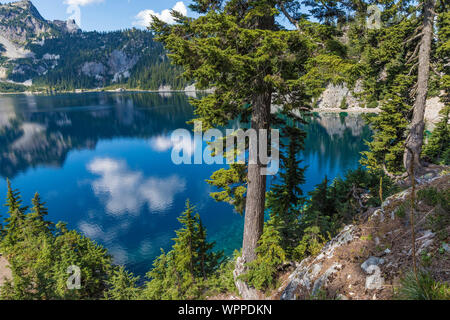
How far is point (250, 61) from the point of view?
6.02 m

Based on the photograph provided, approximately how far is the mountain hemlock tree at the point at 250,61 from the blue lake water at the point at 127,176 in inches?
542

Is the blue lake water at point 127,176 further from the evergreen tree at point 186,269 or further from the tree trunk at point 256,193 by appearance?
the tree trunk at point 256,193

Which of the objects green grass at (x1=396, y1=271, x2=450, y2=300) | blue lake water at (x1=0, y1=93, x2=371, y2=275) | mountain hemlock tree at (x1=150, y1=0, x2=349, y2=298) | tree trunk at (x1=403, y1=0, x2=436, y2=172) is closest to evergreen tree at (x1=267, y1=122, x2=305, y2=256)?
mountain hemlock tree at (x1=150, y1=0, x2=349, y2=298)

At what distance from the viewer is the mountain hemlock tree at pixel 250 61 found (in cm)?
584

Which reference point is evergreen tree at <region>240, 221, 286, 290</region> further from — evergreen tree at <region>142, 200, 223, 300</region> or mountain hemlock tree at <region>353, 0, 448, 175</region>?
mountain hemlock tree at <region>353, 0, 448, 175</region>

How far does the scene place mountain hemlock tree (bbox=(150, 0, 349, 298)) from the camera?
5.84 meters

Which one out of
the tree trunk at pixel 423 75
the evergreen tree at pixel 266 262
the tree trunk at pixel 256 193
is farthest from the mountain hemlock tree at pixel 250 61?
the tree trunk at pixel 423 75

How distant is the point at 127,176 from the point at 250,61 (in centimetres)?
3398

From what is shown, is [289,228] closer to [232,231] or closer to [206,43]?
[206,43]

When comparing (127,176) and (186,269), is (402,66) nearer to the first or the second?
(186,269)

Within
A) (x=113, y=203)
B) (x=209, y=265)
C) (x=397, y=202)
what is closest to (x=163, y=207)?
(x=113, y=203)

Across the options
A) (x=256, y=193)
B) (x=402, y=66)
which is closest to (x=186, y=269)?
(x=256, y=193)

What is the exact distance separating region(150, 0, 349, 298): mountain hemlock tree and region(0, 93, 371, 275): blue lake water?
1377cm

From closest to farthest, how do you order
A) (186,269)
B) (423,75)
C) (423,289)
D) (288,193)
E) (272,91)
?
1. (423,289)
2. (272,91)
3. (423,75)
4. (288,193)
5. (186,269)
